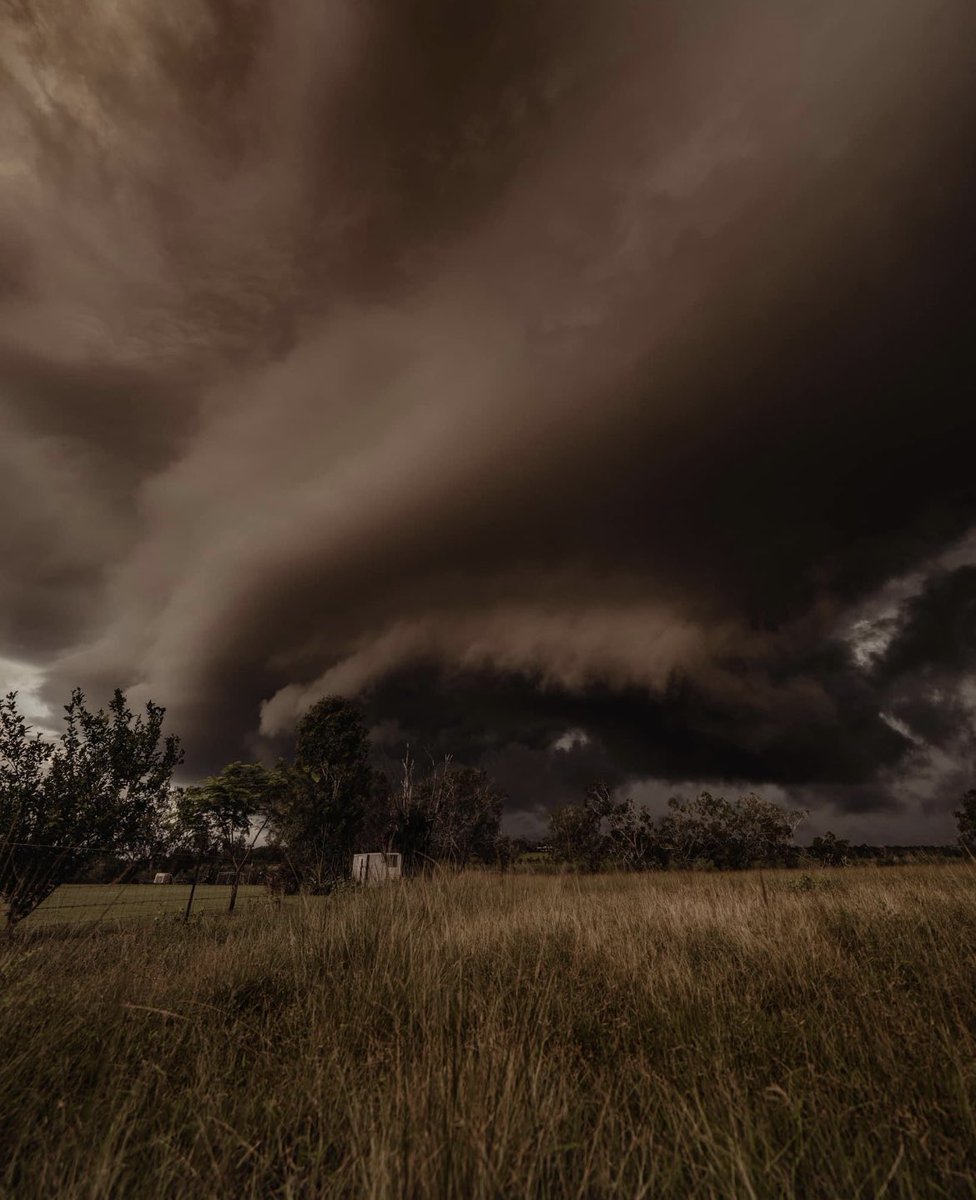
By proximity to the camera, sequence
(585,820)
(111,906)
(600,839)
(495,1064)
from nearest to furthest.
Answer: (495,1064) → (111,906) → (600,839) → (585,820)

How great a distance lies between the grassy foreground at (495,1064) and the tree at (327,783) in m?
16.6

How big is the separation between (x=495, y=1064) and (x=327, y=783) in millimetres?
25657

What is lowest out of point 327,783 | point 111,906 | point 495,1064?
point 495,1064

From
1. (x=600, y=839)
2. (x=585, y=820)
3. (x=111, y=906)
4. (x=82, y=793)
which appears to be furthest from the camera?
(x=585, y=820)

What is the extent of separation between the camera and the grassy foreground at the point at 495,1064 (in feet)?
6.22

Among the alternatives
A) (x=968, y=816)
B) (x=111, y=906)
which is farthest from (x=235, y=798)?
(x=968, y=816)

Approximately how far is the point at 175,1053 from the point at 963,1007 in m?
4.66

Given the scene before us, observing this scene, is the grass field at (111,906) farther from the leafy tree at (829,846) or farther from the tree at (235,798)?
the leafy tree at (829,846)

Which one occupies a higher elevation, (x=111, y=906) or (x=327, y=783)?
(x=327, y=783)

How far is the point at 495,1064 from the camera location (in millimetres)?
2359

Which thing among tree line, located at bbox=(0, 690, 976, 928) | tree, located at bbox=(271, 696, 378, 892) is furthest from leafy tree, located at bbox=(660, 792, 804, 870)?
tree, located at bbox=(271, 696, 378, 892)

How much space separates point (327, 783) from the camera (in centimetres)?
2603

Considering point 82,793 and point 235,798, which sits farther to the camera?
point 235,798

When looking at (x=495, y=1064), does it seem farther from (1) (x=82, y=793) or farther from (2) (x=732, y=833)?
(2) (x=732, y=833)
